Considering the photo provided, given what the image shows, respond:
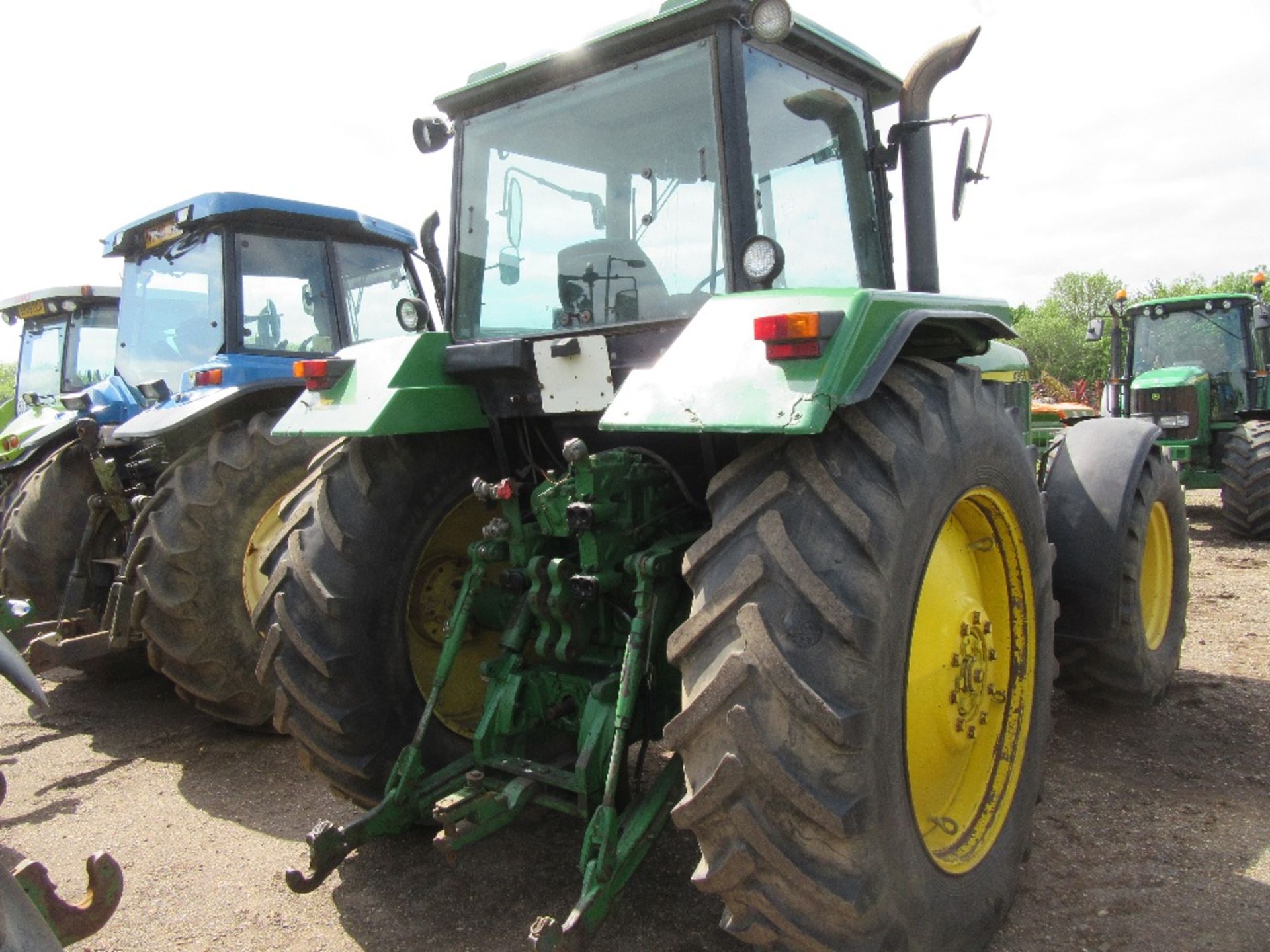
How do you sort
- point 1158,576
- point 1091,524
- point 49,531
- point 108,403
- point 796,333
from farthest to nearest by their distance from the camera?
point 108,403 < point 49,531 < point 1158,576 < point 1091,524 < point 796,333

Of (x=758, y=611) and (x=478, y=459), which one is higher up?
(x=478, y=459)

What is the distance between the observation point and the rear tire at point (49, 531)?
5.25 m

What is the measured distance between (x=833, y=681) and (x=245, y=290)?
4370 mm

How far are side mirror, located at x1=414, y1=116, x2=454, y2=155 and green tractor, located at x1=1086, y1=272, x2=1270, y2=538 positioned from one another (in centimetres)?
809

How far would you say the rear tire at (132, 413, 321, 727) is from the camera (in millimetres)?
4074

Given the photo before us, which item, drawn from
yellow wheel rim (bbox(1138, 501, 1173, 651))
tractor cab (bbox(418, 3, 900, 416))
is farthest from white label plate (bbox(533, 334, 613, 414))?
yellow wheel rim (bbox(1138, 501, 1173, 651))

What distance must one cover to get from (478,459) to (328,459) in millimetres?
482

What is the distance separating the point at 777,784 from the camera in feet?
5.76

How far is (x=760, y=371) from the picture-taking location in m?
1.97

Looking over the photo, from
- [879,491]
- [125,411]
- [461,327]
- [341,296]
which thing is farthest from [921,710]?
[125,411]

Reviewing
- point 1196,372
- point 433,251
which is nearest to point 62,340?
point 433,251

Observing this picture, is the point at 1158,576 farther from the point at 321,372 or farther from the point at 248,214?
the point at 248,214

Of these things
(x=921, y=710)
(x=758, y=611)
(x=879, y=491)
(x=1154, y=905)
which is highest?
(x=879, y=491)

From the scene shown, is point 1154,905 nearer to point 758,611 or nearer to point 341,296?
point 758,611
